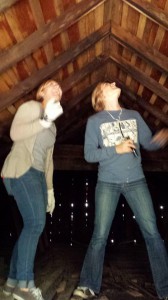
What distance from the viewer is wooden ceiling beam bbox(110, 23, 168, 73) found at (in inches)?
142

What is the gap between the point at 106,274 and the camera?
4.09m

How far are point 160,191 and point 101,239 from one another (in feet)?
19.8

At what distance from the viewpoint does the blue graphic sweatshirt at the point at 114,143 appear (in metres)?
2.77

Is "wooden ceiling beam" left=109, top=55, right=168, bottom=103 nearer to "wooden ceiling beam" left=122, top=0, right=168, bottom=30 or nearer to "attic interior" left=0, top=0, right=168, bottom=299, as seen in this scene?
"attic interior" left=0, top=0, right=168, bottom=299

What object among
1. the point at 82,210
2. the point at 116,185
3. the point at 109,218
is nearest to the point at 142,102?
the point at 116,185

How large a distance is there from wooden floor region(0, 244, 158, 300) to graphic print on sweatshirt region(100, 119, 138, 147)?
4.29ft

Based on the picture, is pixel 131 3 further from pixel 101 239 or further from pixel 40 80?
pixel 101 239

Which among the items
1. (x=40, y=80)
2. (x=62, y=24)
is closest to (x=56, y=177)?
(x=40, y=80)

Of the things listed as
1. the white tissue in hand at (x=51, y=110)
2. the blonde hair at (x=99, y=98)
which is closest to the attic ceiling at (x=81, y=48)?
the blonde hair at (x=99, y=98)

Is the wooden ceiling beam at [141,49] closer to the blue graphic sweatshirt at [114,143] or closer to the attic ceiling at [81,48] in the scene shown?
the attic ceiling at [81,48]

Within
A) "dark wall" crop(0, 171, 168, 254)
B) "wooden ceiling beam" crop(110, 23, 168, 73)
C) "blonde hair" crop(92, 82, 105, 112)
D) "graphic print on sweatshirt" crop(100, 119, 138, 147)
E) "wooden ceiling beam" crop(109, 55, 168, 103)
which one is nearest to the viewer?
"graphic print on sweatshirt" crop(100, 119, 138, 147)

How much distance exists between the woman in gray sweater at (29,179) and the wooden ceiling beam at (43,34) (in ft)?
2.25

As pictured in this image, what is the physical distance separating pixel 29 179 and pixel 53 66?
5.51ft

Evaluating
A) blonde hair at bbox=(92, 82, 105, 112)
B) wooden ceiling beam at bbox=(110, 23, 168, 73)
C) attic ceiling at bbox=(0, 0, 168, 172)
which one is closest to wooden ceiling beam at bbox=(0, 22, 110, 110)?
attic ceiling at bbox=(0, 0, 168, 172)
